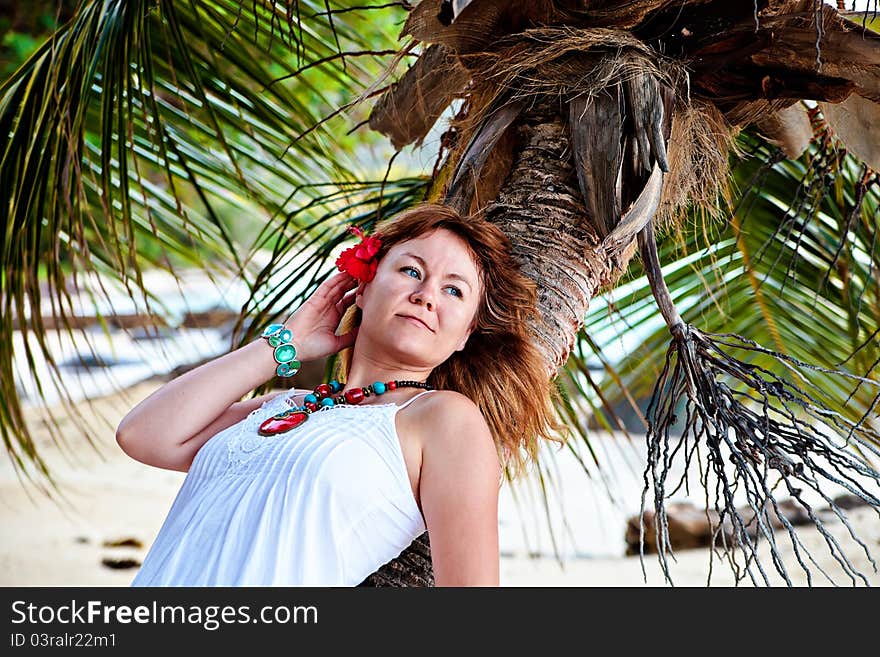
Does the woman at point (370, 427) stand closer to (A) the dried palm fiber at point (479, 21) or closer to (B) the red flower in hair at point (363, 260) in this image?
(B) the red flower in hair at point (363, 260)

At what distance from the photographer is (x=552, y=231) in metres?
1.22

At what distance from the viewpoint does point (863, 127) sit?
4.08 ft

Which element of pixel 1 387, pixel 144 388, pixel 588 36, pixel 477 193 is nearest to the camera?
pixel 588 36

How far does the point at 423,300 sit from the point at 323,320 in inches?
8.5

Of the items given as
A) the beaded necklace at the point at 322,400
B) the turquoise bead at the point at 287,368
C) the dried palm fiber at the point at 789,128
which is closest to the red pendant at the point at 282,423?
the beaded necklace at the point at 322,400

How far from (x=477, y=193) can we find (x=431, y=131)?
1.18 ft

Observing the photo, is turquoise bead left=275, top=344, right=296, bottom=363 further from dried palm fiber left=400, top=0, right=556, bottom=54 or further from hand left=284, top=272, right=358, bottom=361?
dried palm fiber left=400, top=0, right=556, bottom=54

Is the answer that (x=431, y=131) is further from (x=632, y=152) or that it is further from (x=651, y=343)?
(x=651, y=343)

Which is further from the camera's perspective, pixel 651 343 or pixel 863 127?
pixel 651 343

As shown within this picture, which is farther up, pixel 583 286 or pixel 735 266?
pixel 735 266

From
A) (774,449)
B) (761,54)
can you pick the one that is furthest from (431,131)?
(774,449)

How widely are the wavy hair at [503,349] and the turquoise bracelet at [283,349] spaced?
0.66 feet

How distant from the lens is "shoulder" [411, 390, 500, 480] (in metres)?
1.04

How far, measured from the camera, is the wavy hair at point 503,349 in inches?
47.5
